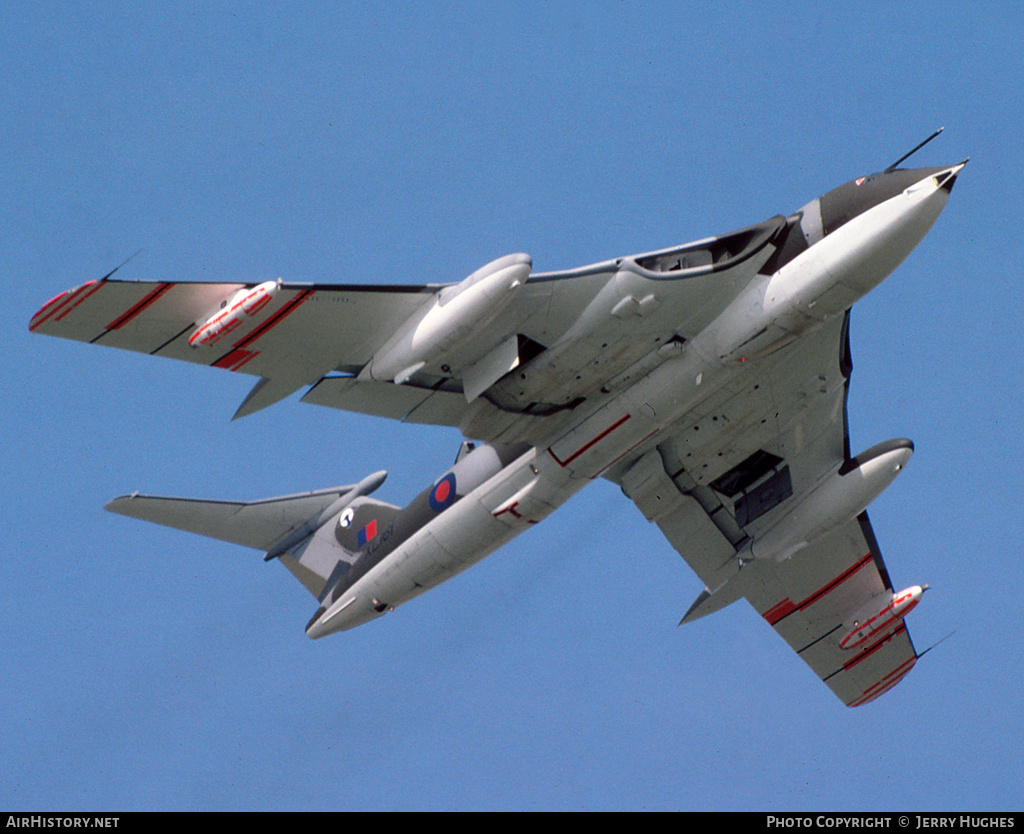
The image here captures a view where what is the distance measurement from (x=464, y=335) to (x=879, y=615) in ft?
45.1

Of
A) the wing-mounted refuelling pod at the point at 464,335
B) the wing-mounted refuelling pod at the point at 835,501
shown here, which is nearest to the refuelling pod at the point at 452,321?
the wing-mounted refuelling pod at the point at 464,335

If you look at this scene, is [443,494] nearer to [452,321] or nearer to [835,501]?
[452,321]

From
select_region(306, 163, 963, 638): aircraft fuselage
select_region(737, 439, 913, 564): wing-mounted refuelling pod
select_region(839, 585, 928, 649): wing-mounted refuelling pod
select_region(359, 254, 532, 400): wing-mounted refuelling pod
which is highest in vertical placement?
select_region(359, 254, 532, 400): wing-mounted refuelling pod

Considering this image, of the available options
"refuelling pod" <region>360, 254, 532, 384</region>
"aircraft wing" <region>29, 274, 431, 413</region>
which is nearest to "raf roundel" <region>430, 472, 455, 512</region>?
"aircraft wing" <region>29, 274, 431, 413</region>

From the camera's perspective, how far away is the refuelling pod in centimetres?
2255

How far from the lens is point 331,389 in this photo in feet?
85.9

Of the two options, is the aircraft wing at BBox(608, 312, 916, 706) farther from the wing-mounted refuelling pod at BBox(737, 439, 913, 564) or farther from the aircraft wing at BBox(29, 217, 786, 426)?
the aircraft wing at BBox(29, 217, 786, 426)

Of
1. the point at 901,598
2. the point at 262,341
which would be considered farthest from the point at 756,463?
the point at 262,341

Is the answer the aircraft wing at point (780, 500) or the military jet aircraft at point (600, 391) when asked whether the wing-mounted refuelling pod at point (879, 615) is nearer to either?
the military jet aircraft at point (600, 391)

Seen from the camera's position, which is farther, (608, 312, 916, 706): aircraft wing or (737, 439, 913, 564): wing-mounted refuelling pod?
(737, 439, 913, 564): wing-mounted refuelling pod

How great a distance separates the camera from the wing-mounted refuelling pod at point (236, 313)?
2288 centimetres

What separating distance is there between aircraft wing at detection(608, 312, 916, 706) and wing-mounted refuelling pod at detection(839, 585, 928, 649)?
0.45m
